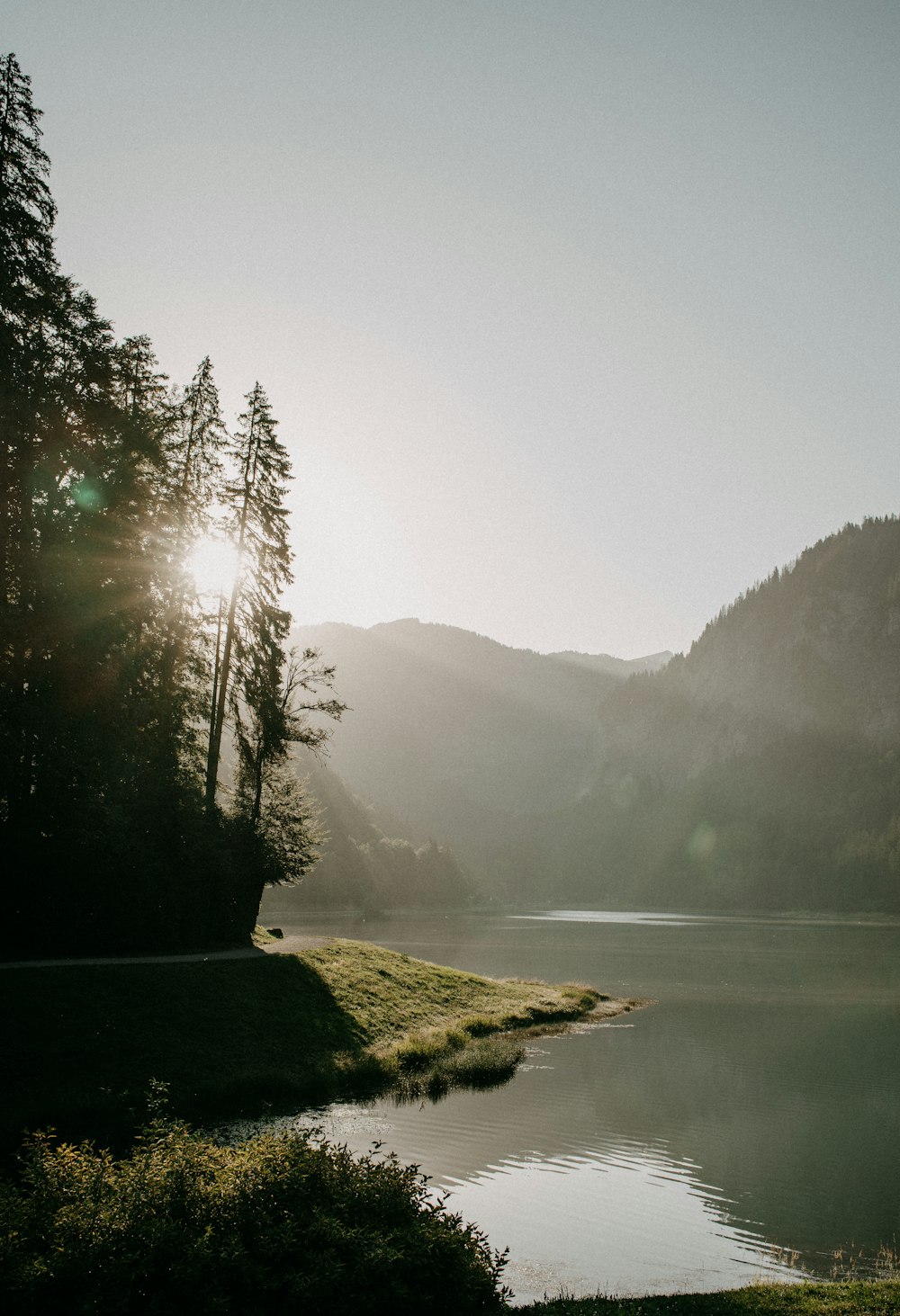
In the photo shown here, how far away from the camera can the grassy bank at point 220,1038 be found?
60.0 feet

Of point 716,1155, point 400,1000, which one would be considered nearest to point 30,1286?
point 716,1155

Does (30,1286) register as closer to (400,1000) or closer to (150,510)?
(400,1000)

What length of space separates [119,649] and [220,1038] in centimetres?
1138

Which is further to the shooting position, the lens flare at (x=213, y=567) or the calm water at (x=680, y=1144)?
the lens flare at (x=213, y=567)

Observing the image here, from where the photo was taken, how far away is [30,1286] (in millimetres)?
7973

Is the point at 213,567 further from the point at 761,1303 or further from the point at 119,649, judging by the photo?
the point at 761,1303

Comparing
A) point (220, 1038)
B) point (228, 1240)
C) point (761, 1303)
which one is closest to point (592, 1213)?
point (761, 1303)

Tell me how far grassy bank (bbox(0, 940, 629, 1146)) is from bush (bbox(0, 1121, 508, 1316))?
6.98 m

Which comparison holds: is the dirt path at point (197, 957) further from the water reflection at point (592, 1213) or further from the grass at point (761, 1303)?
the grass at point (761, 1303)

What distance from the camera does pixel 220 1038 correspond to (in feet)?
75.6

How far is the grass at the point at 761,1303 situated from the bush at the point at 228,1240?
1.06 metres

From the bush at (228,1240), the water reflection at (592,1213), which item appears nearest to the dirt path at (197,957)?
the water reflection at (592,1213)

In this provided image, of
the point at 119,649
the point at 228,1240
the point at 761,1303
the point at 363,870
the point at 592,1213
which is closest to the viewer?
the point at 228,1240

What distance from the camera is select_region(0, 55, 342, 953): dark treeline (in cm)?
2491
